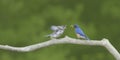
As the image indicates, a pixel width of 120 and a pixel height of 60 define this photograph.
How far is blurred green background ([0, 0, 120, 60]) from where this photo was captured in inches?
137

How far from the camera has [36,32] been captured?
11.5 feet

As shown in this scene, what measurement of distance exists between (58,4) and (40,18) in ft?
0.52

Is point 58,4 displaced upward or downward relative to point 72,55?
upward

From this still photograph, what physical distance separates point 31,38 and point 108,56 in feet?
1.82

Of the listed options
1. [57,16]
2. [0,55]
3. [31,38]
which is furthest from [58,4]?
[0,55]

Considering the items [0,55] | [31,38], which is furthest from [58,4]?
[0,55]

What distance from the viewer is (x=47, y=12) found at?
138 inches

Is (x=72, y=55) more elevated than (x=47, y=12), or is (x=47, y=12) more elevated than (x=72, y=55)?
(x=47, y=12)

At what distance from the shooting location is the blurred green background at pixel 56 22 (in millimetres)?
3482

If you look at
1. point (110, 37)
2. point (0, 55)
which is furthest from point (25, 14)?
point (110, 37)

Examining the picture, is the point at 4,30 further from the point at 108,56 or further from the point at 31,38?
the point at 108,56

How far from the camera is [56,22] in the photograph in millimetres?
3498

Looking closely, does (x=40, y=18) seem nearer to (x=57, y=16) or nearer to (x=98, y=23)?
(x=57, y=16)

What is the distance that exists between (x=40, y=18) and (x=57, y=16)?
0.40 feet
